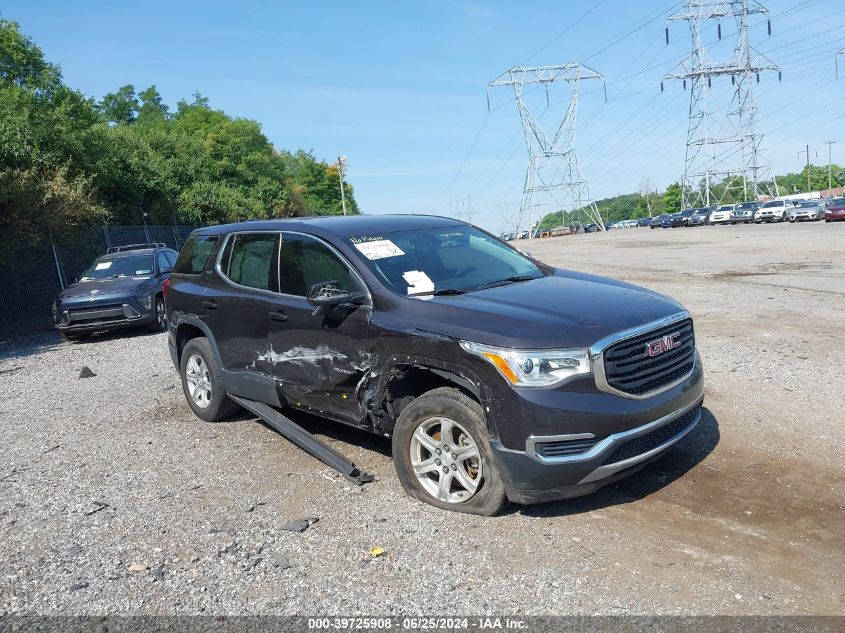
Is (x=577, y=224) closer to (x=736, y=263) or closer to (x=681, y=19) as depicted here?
(x=681, y=19)

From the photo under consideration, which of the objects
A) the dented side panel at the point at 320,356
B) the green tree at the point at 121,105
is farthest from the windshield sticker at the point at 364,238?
the green tree at the point at 121,105

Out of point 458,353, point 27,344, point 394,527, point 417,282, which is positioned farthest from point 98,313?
point 458,353

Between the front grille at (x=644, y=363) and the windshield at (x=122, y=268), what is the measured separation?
12228 millimetres

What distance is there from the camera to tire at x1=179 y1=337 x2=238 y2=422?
644 centimetres

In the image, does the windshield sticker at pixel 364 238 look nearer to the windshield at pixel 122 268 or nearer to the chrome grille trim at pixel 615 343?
the chrome grille trim at pixel 615 343

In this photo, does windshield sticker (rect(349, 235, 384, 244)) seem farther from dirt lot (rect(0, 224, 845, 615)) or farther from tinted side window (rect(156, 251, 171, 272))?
tinted side window (rect(156, 251, 171, 272))

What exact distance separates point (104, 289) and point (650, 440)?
12.2m

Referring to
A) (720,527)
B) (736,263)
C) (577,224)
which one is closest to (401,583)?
(720,527)

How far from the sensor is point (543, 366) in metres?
3.90

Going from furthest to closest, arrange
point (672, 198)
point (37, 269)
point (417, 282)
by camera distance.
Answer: point (672, 198), point (37, 269), point (417, 282)

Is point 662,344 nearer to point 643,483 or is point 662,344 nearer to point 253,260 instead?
point 643,483

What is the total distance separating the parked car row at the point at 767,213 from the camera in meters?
44.0

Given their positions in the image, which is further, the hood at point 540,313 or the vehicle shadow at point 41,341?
the vehicle shadow at point 41,341

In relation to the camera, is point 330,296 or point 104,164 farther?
point 104,164
